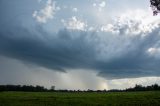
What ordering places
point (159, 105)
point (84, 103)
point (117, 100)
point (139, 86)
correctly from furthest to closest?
point (139, 86), point (117, 100), point (84, 103), point (159, 105)

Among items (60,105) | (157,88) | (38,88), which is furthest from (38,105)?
(38,88)

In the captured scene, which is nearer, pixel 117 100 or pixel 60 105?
pixel 60 105

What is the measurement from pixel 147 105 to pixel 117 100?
424 inches

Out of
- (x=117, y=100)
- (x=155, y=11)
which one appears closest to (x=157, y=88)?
(x=117, y=100)

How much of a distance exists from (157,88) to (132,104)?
6375cm

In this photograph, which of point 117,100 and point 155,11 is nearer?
point 155,11

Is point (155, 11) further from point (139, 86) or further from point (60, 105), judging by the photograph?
point (139, 86)

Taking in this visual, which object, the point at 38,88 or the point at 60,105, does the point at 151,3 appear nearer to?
the point at 60,105

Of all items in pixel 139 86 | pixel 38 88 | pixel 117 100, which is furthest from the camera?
pixel 38 88

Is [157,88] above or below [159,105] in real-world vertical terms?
above

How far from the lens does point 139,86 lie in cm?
16162

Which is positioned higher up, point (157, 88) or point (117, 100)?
point (157, 88)

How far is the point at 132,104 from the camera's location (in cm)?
6606

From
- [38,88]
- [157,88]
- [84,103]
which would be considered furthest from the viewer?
[38,88]
